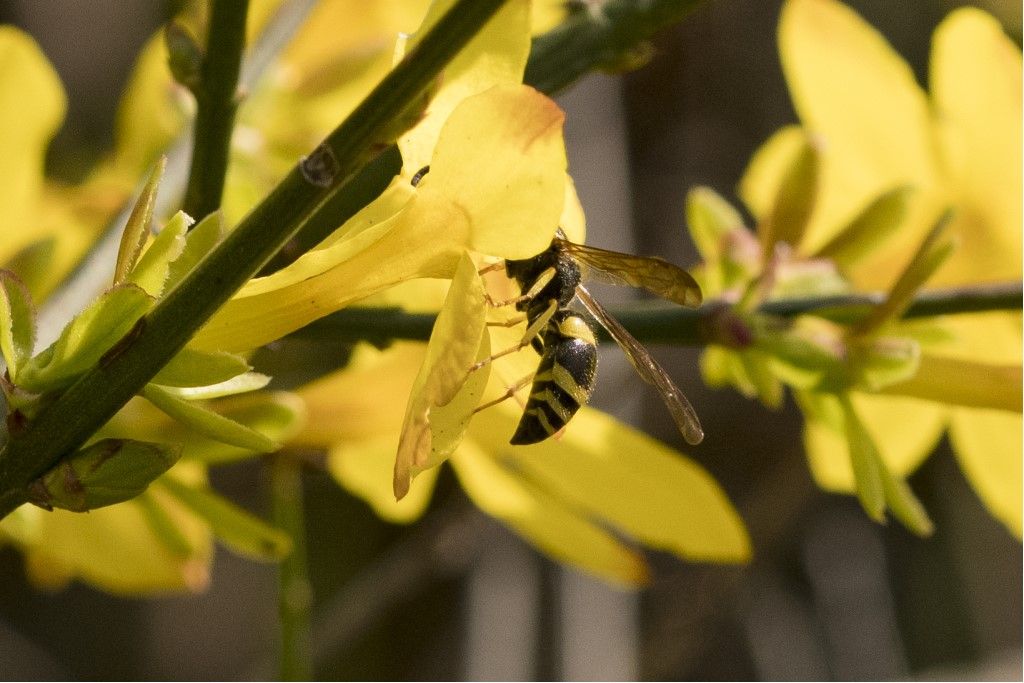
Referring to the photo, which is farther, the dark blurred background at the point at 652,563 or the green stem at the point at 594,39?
the dark blurred background at the point at 652,563

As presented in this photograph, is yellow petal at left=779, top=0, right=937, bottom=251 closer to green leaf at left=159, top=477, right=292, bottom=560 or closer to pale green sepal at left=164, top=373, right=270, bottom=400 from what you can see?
green leaf at left=159, top=477, right=292, bottom=560

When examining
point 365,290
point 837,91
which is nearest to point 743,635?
point 837,91

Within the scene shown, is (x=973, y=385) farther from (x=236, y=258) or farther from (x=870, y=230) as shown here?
(x=236, y=258)

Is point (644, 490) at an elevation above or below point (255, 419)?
below

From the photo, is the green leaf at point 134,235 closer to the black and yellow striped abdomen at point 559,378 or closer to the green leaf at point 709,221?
the black and yellow striped abdomen at point 559,378

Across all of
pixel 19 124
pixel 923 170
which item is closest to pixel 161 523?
pixel 19 124

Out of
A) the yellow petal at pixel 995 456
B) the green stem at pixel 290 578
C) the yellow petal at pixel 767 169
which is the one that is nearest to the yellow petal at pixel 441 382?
the green stem at pixel 290 578

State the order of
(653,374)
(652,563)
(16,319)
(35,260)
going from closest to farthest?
(16,319), (653,374), (35,260), (652,563)

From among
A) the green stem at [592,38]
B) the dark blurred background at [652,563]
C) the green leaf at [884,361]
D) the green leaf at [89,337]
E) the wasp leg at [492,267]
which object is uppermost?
the green leaf at [89,337]

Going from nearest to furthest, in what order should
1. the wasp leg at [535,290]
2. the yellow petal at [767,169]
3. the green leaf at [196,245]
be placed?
1. the green leaf at [196,245]
2. the wasp leg at [535,290]
3. the yellow petal at [767,169]
